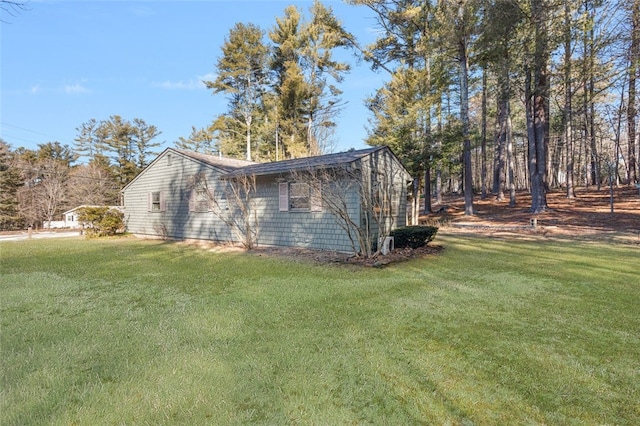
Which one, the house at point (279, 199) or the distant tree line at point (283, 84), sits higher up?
the distant tree line at point (283, 84)

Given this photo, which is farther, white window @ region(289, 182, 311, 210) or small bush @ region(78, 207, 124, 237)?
small bush @ region(78, 207, 124, 237)

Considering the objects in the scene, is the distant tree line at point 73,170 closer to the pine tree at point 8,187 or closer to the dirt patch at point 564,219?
the pine tree at point 8,187

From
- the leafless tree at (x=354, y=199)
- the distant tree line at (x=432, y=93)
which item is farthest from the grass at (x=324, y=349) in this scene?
the distant tree line at (x=432, y=93)

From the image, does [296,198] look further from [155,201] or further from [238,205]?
[155,201]

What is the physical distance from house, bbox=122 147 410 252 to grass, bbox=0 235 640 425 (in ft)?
9.81

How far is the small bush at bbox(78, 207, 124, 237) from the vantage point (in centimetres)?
1458

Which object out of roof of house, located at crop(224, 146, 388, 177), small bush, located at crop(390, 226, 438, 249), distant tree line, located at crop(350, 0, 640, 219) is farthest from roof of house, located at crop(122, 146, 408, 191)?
distant tree line, located at crop(350, 0, 640, 219)

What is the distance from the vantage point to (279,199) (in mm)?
10469

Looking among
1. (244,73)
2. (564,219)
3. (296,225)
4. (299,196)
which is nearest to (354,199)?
(299,196)

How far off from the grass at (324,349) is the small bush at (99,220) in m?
9.44

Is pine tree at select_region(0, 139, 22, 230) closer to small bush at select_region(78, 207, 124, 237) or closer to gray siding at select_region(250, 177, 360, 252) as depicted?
small bush at select_region(78, 207, 124, 237)

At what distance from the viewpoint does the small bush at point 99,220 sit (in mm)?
14578

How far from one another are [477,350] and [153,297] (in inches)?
182

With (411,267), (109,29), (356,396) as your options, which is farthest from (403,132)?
(356,396)
